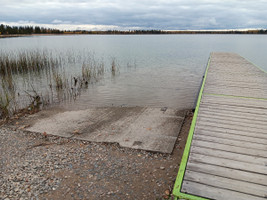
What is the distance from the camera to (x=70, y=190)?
351cm

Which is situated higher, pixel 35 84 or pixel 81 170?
pixel 35 84

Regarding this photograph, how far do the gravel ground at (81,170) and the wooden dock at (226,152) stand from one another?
885 mm

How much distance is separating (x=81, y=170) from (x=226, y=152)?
8.86ft

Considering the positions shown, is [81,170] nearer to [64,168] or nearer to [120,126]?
[64,168]

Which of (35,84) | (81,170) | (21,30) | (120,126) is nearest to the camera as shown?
(81,170)

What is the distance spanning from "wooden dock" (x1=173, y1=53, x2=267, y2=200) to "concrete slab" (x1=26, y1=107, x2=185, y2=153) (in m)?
1.13

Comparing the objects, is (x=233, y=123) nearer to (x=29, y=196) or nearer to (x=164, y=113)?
(x=164, y=113)

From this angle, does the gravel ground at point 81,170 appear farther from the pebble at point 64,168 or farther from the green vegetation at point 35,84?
the green vegetation at point 35,84

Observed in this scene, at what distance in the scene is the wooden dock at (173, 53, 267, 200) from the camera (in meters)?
2.44

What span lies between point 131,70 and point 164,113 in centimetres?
1037

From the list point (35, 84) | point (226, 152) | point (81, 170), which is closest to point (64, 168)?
point (81, 170)

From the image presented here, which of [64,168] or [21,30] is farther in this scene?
[21,30]

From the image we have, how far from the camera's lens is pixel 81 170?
4.05 meters

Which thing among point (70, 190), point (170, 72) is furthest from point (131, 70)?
point (70, 190)
